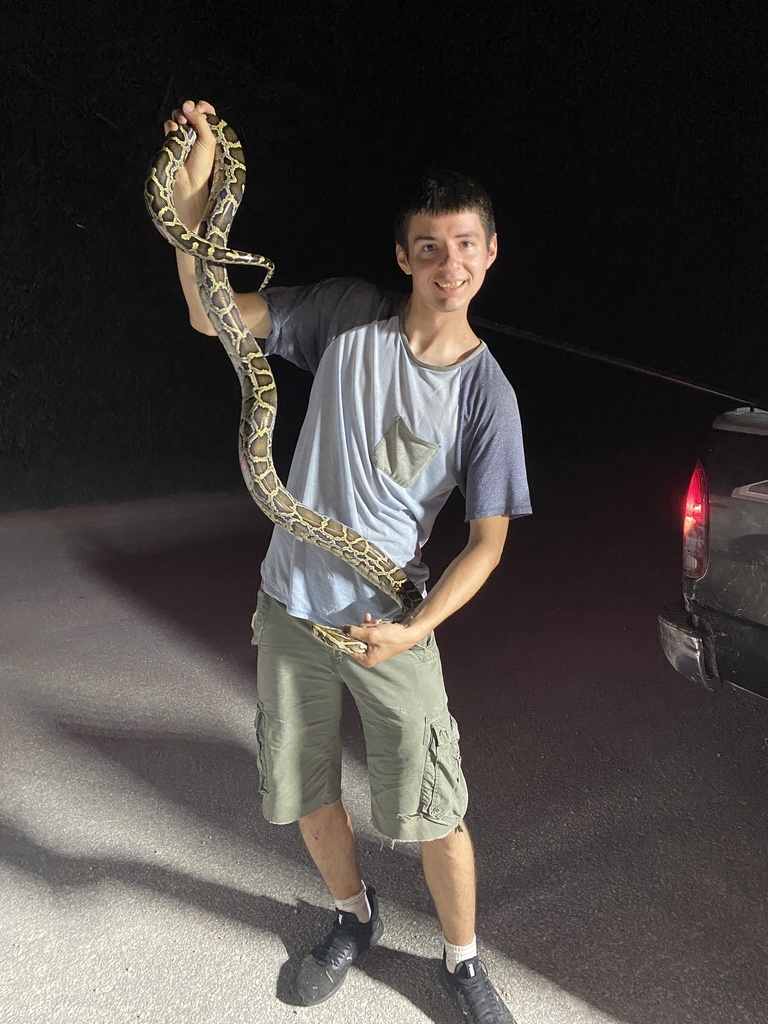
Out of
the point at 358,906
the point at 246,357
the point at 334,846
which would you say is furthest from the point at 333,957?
A: the point at 246,357

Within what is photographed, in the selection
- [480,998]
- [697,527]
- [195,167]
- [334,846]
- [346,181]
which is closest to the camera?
[195,167]

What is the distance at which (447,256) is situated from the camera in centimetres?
156

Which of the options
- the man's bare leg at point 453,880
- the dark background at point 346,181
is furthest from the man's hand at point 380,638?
the dark background at point 346,181

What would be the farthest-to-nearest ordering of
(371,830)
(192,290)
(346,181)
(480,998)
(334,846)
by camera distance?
(346,181)
(371,830)
(334,846)
(480,998)
(192,290)

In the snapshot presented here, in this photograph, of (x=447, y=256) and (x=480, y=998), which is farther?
(x=480, y=998)

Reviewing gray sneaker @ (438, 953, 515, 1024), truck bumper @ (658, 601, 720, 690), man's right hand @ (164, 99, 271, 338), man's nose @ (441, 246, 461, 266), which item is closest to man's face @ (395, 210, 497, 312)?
man's nose @ (441, 246, 461, 266)

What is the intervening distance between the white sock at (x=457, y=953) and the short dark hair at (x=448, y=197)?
165cm

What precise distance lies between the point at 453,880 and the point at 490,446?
102 centimetres

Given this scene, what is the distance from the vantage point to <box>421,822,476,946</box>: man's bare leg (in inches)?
74.0

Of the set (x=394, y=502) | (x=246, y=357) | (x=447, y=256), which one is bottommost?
(x=394, y=502)

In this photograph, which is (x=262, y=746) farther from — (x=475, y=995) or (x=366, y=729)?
(x=475, y=995)

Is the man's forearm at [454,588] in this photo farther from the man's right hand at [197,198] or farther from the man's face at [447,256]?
the man's right hand at [197,198]

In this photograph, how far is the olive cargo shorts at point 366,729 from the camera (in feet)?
5.86

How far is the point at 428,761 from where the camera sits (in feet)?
5.94
